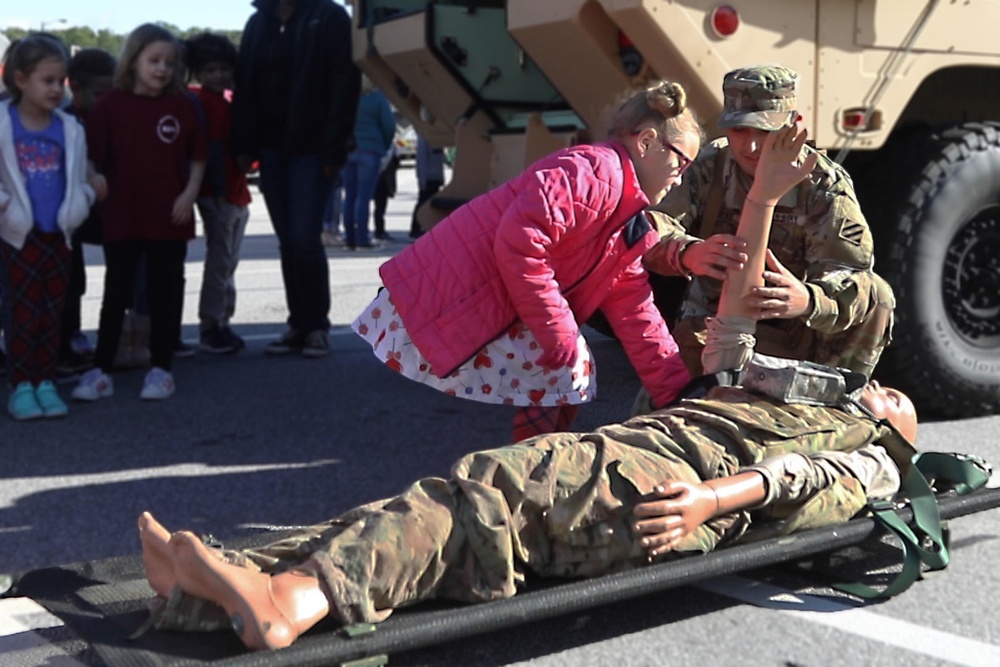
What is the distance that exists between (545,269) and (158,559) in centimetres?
129

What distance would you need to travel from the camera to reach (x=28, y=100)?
211 inches

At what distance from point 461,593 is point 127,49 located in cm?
380

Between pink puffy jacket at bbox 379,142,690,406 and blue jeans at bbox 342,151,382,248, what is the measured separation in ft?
27.5

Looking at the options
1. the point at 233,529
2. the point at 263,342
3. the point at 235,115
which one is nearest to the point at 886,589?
the point at 233,529

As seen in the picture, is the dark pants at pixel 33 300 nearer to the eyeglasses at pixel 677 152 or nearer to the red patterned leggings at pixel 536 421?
the red patterned leggings at pixel 536 421

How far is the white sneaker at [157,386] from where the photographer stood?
5734 millimetres

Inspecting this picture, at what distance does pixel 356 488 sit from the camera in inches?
175

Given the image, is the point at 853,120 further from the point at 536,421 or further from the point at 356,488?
the point at 356,488

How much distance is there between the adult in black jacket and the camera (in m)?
6.35

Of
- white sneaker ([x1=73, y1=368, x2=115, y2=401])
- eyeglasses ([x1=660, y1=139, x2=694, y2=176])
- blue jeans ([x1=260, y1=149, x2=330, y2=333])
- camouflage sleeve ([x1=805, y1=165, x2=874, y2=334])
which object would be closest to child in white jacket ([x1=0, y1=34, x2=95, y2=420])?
white sneaker ([x1=73, y1=368, x2=115, y2=401])

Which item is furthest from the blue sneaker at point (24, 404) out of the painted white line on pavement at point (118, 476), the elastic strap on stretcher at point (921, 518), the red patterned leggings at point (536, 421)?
the elastic strap on stretcher at point (921, 518)

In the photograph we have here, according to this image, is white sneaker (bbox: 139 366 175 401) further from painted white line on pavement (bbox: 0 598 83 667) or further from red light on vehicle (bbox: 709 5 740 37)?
red light on vehicle (bbox: 709 5 740 37)

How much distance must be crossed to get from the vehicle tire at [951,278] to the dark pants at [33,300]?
320 cm

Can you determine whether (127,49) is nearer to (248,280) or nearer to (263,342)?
(263,342)
